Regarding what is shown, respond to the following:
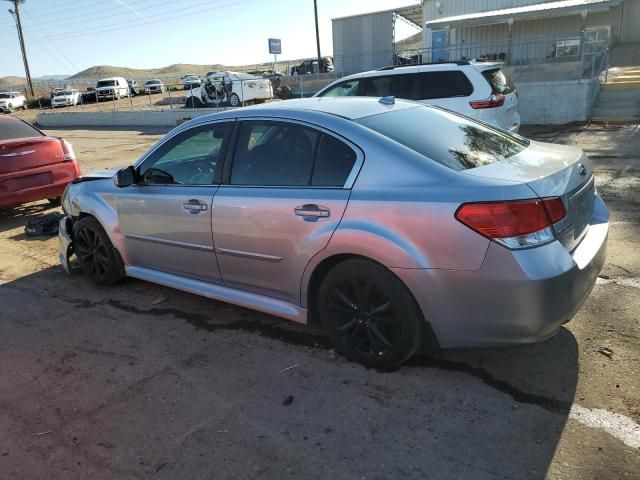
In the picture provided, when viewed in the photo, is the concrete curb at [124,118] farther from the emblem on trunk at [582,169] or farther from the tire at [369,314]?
the emblem on trunk at [582,169]

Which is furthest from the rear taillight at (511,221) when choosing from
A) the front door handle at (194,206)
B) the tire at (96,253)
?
the tire at (96,253)

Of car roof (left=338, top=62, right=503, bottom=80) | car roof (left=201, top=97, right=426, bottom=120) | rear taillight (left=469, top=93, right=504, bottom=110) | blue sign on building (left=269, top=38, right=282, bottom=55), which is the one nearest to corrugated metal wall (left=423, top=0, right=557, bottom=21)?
blue sign on building (left=269, top=38, right=282, bottom=55)

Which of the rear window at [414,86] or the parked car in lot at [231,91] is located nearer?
the rear window at [414,86]

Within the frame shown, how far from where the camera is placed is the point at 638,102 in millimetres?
13289

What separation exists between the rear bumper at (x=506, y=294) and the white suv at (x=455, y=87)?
618cm

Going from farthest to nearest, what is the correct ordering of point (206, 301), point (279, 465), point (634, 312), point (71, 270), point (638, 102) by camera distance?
point (638, 102)
point (71, 270)
point (206, 301)
point (634, 312)
point (279, 465)

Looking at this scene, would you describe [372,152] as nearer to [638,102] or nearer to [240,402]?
[240,402]

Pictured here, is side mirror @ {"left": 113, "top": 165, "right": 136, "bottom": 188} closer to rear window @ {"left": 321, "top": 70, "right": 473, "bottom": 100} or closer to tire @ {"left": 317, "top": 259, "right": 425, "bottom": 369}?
tire @ {"left": 317, "top": 259, "right": 425, "bottom": 369}

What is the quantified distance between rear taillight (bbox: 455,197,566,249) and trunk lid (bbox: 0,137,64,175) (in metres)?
6.87

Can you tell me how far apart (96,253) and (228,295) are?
1.77m

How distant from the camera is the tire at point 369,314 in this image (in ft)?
9.84

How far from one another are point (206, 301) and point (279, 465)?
220 centimetres

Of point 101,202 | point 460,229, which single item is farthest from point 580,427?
point 101,202

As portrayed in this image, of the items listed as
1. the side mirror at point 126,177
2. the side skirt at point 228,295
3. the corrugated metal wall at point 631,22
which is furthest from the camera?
the corrugated metal wall at point 631,22
